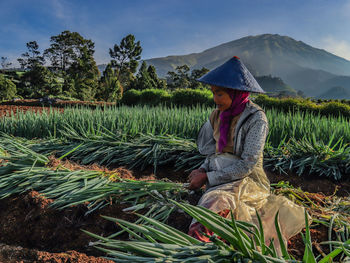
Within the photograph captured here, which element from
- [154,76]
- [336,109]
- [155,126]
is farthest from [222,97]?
[154,76]

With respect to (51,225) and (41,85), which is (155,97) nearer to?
(51,225)

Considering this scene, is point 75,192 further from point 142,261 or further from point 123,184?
point 142,261

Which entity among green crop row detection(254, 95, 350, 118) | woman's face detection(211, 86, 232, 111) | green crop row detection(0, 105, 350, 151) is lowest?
green crop row detection(0, 105, 350, 151)

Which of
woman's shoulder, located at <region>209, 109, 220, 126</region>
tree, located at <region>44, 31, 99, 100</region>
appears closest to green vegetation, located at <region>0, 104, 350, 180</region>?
woman's shoulder, located at <region>209, 109, 220, 126</region>

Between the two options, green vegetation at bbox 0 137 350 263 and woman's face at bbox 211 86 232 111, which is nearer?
green vegetation at bbox 0 137 350 263

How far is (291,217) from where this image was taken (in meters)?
1.45

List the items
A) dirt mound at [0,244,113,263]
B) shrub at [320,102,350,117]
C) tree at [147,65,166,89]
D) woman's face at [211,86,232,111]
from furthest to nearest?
tree at [147,65,166,89] < shrub at [320,102,350,117] < woman's face at [211,86,232,111] < dirt mound at [0,244,113,263]

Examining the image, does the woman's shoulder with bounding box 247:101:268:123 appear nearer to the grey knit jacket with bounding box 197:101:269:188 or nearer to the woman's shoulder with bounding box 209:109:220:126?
the grey knit jacket with bounding box 197:101:269:188

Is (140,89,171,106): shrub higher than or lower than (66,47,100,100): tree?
lower

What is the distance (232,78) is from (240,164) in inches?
20.4

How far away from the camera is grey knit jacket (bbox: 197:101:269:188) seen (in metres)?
1.54

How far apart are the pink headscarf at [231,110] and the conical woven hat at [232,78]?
81 mm

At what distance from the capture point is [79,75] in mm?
31938

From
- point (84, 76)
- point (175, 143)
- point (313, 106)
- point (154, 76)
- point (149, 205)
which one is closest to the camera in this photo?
point (149, 205)
